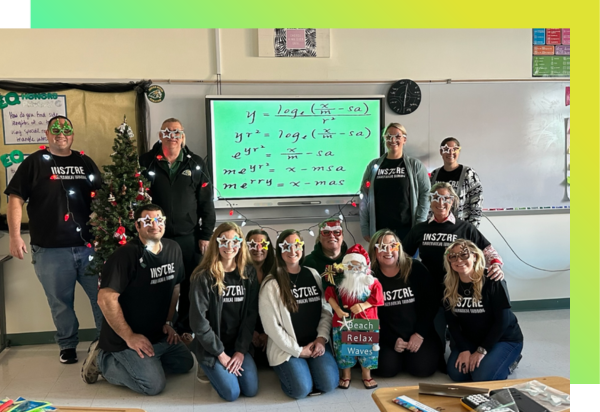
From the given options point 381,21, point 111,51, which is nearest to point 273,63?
point 111,51

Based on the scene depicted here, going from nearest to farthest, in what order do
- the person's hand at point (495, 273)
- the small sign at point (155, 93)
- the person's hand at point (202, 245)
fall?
the person's hand at point (495, 273) → the person's hand at point (202, 245) → the small sign at point (155, 93)

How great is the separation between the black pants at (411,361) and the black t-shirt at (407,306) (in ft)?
0.23

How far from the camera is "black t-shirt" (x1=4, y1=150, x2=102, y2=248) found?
3.61 m

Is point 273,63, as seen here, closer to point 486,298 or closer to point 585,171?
point 486,298

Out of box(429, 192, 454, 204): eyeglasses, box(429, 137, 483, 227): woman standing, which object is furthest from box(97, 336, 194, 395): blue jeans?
box(429, 137, 483, 227): woman standing

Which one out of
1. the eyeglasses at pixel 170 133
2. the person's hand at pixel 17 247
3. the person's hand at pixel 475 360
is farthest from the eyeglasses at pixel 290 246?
the person's hand at pixel 17 247

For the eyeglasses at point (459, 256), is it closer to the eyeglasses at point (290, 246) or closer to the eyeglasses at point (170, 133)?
the eyeglasses at point (290, 246)

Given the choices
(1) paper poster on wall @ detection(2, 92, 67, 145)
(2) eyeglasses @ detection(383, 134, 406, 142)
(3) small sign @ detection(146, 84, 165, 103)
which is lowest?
(2) eyeglasses @ detection(383, 134, 406, 142)

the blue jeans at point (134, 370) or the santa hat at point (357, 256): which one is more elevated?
the santa hat at point (357, 256)

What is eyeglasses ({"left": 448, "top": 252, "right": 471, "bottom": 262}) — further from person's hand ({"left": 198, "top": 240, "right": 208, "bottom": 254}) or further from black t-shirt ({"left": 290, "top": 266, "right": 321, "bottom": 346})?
person's hand ({"left": 198, "top": 240, "right": 208, "bottom": 254})

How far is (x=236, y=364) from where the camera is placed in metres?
3.04

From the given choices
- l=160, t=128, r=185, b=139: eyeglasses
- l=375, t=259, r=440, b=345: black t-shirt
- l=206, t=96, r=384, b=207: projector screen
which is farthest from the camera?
l=206, t=96, r=384, b=207: projector screen

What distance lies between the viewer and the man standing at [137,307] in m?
3.07

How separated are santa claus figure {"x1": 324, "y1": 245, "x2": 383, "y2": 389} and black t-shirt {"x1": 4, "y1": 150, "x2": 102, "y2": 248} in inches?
73.5
